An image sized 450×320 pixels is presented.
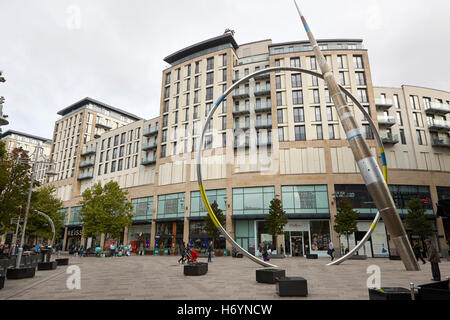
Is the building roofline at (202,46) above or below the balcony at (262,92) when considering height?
above

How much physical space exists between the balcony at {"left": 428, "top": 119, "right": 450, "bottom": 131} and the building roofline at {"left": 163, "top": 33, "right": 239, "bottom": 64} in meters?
33.9

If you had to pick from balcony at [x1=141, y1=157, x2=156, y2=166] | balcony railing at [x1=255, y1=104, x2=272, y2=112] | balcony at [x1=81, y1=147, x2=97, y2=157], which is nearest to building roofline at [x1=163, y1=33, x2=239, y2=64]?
balcony railing at [x1=255, y1=104, x2=272, y2=112]

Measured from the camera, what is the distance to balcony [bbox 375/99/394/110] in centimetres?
4075

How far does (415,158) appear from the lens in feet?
127

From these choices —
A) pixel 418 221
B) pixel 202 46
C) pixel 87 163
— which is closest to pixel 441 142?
pixel 418 221

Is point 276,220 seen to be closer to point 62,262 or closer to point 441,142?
point 62,262

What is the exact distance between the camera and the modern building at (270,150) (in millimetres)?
35688

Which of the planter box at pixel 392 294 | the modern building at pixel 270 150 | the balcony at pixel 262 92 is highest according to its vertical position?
the balcony at pixel 262 92

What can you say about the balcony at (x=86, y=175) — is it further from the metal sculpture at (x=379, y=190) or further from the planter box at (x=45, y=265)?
the metal sculpture at (x=379, y=190)

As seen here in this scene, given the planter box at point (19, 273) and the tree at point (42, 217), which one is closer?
the planter box at point (19, 273)

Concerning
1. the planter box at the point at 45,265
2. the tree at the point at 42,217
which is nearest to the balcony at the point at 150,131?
the tree at the point at 42,217

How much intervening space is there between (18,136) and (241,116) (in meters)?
90.3

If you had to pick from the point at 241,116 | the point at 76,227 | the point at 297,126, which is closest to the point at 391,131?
the point at 297,126

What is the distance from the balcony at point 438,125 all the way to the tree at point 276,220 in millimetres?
27591
